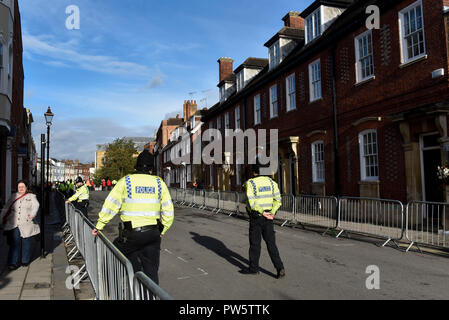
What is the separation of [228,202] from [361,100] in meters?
7.96

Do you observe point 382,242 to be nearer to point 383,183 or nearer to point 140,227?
point 383,183

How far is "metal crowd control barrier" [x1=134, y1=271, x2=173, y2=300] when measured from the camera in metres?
2.27

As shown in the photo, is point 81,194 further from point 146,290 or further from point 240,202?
point 146,290

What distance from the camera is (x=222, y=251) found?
330 inches

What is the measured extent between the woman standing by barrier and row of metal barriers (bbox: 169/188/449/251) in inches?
311

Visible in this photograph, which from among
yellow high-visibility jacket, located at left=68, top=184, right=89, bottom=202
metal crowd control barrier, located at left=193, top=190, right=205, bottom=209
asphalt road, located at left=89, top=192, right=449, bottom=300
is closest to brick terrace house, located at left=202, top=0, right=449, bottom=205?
asphalt road, located at left=89, top=192, right=449, bottom=300

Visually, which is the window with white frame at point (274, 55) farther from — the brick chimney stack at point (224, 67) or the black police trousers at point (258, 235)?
the black police trousers at point (258, 235)

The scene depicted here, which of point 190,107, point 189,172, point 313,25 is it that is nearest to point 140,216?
point 313,25

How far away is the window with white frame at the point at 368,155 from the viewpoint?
42.8 ft

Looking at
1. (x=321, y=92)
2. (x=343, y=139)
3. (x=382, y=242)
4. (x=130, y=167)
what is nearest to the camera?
(x=382, y=242)

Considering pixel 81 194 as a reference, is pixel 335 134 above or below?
above

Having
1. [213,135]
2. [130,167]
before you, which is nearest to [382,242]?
[213,135]

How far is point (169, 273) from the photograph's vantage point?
6.49 metres
